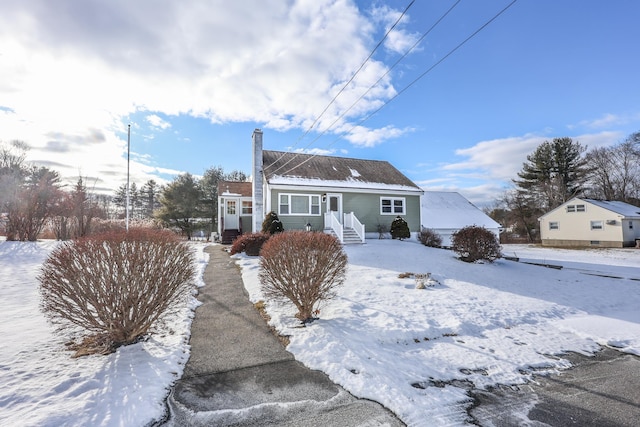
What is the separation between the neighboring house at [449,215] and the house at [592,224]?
10.3 metres

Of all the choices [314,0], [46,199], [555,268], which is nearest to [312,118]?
[314,0]

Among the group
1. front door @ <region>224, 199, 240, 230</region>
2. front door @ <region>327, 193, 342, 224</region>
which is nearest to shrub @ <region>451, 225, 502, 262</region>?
front door @ <region>327, 193, 342, 224</region>

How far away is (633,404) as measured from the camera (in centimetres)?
368

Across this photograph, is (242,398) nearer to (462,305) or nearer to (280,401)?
(280,401)

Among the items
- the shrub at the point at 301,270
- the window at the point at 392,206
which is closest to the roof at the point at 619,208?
the window at the point at 392,206

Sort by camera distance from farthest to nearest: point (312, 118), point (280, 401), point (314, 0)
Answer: point (312, 118) < point (314, 0) < point (280, 401)

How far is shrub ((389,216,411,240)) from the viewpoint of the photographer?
61.0ft

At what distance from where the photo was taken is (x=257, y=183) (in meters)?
18.4

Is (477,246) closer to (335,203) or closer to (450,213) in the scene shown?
(335,203)

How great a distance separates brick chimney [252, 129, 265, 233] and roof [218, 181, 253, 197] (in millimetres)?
4221

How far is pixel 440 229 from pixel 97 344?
24.5m

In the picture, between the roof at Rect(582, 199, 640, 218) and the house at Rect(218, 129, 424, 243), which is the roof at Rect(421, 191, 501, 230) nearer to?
the house at Rect(218, 129, 424, 243)

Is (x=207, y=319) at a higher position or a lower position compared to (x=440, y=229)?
lower

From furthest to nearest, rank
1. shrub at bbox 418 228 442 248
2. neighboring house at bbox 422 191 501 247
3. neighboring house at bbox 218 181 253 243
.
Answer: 1. neighboring house at bbox 422 191 501 247
2. neighboring house at bbox 218 181 253 243
3. shrub at bbox 418 228 442 248
